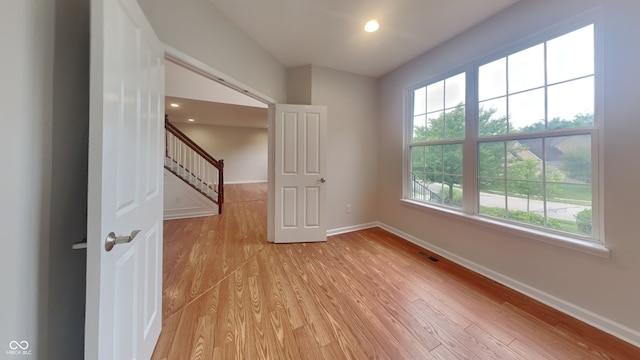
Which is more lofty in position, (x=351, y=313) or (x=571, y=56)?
(x=571, y=56)

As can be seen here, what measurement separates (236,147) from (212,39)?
25.1 feet

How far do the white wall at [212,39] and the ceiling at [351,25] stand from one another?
0.36ft

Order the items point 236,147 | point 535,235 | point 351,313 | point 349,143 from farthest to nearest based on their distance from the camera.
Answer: point 236,147 < point 349,143 < point 535,235 < point 351,313

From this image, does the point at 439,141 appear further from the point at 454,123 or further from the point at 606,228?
the point at 606,228

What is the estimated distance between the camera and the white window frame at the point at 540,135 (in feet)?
5.05

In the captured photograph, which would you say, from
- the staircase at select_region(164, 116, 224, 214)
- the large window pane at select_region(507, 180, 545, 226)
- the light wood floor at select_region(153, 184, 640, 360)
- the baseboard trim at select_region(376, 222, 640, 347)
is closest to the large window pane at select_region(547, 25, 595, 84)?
the large window pane at select_region(507, 180, 545, 226)

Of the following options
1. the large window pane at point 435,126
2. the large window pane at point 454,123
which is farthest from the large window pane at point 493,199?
the large window pane at point 435,126

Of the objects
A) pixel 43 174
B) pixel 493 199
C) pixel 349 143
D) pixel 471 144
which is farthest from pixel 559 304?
pixel 43 174

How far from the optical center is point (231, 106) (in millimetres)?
5000

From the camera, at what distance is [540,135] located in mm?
1839

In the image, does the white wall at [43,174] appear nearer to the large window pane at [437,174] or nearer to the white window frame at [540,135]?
the white window frame at [540,135]

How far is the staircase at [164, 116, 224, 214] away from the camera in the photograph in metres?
4.43

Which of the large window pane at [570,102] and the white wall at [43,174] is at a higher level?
the large window pane at [570,102]

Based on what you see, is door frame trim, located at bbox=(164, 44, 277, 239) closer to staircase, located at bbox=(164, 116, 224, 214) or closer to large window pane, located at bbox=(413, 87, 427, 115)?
large window pane, located at bbox=(413, 87, 427, 115)
